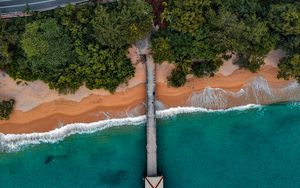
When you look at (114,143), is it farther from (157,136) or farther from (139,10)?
(139,10)

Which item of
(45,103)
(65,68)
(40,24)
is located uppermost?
(40,24)

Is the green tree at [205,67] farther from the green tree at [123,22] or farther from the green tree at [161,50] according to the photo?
the green tree at [123,22]

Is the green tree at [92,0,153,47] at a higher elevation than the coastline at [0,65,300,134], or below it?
higher

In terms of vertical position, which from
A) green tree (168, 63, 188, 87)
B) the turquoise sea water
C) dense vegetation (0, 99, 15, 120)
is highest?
green tree (168, 63, 188, 87)

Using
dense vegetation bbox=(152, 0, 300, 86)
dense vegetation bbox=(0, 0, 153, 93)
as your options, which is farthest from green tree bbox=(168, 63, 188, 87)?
dense vegetation bbox=(0, 0, 153, 93)

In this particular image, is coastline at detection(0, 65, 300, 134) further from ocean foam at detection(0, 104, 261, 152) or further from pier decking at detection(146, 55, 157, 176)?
pier decking at detection(146, 55, 157, 176)

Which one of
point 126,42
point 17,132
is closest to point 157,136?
point 126,42
